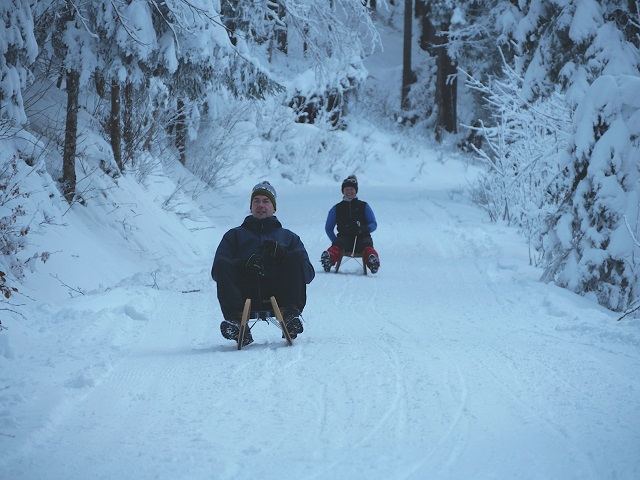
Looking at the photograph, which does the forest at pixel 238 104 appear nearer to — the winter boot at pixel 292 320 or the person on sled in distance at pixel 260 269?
the person on sled in distance at pixel 260 269

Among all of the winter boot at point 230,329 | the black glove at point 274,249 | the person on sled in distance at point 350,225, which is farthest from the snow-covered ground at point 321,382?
the person on sled in distance at point 350,225

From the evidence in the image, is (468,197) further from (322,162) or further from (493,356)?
(493,356)

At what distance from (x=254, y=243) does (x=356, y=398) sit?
217cm

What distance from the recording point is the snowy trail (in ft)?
12.3

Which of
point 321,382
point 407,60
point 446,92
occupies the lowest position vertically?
point 446,92

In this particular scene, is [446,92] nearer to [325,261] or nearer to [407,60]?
[407,60]

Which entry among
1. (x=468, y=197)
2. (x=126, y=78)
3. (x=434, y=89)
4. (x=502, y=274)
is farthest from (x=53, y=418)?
(x=434, y=89)

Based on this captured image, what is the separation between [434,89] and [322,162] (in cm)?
1219

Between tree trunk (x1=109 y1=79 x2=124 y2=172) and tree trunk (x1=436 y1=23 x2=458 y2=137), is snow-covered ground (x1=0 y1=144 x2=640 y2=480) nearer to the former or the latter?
tree trunk (x1=109 y1=79 x2=124 y2=172)

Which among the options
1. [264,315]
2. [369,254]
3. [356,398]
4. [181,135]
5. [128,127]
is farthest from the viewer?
[181,135]

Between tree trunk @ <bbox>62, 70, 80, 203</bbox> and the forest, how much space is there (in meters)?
0.02

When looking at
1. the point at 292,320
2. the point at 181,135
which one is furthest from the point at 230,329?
the point at 181,135

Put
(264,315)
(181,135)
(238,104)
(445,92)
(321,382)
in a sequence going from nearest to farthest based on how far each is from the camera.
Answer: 1. (321,382)
2. (264,315)
3. (181,135)
4. (238,104)
5. (445,92)

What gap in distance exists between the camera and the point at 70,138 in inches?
425
